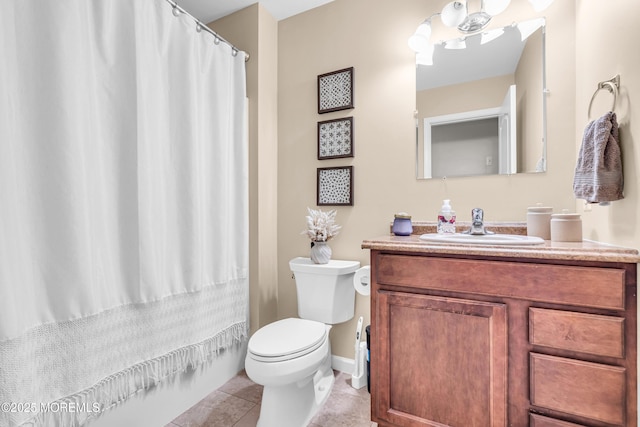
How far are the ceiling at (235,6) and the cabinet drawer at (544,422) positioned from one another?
244cm

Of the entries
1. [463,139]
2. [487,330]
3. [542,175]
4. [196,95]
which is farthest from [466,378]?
[196,95]

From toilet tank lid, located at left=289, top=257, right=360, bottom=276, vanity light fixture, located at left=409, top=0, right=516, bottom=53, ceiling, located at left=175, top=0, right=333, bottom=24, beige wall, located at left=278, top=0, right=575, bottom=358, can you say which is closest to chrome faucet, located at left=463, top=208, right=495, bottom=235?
beige wall, located at left=278, top=0, right=575, bottom=358

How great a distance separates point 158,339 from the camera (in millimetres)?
1358

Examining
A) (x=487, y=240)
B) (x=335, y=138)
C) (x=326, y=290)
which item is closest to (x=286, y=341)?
(x=326, y=290)

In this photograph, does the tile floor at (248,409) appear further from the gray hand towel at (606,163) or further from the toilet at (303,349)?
the gray hand towel at (606,163)

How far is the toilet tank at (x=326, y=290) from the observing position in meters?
1.72

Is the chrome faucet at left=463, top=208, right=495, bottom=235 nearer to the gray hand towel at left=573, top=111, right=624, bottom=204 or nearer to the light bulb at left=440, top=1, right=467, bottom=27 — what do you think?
the gray hand towel at left=573, top=111, right=624, bottom=204

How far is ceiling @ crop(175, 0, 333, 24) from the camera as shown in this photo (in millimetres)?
1973

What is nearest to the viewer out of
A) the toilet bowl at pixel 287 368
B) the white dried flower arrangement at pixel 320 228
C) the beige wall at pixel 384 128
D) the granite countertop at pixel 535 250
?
the granite countertop at pixel 535 250

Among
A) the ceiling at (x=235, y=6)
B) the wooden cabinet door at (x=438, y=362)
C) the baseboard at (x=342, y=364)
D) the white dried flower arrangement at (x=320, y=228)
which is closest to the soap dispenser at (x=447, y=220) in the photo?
the wooden cabinet door at (x=438, y=362)

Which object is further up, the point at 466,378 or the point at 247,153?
the point at 247,153

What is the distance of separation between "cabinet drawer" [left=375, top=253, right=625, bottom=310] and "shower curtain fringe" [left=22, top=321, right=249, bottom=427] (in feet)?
3.42

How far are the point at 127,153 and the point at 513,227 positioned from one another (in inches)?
73.3

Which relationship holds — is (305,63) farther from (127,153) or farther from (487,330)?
(487,330)
